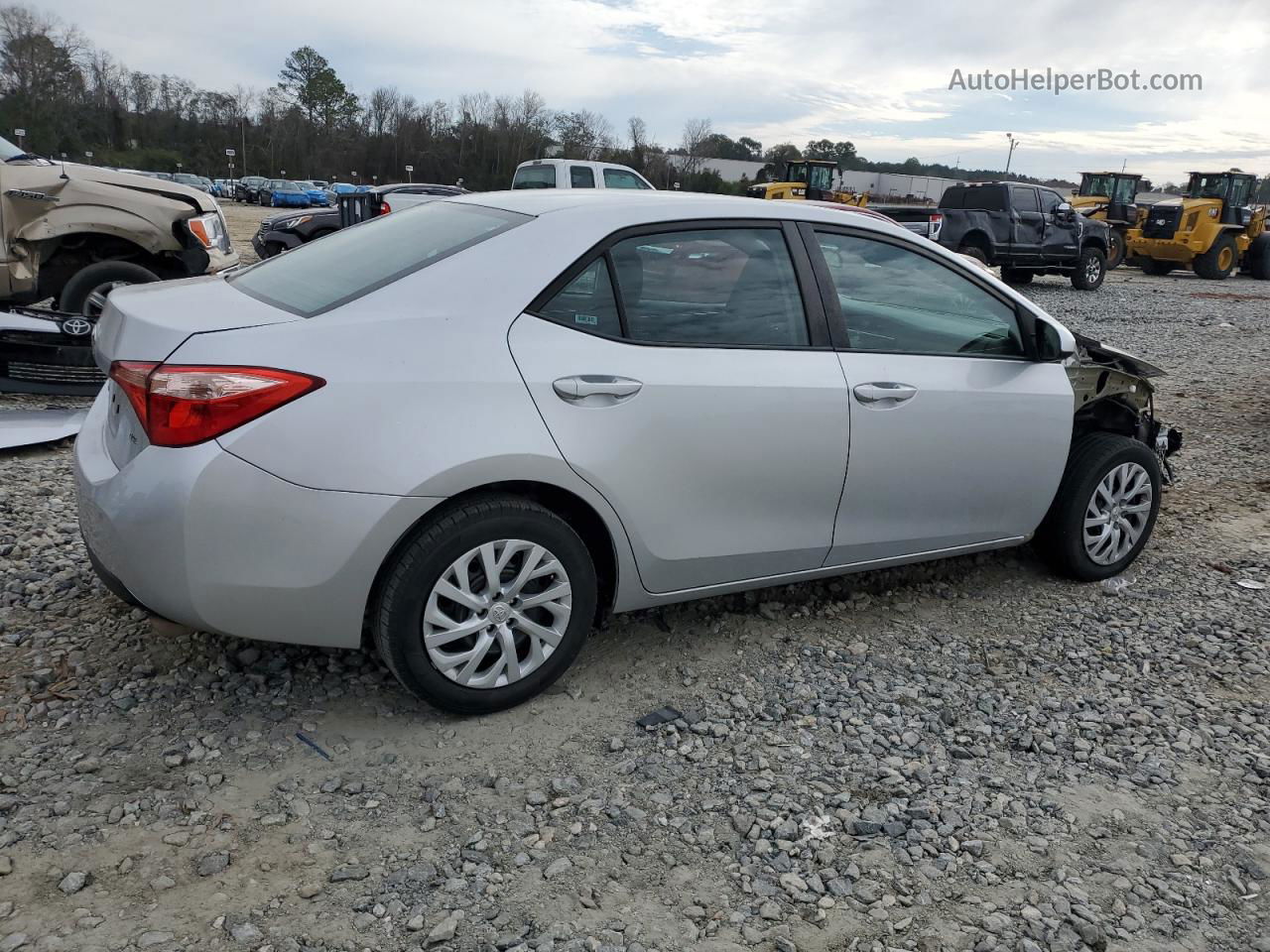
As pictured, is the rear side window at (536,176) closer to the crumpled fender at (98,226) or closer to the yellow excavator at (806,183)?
the crumpled fender at (98,226)

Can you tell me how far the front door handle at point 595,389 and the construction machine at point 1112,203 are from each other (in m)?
21.2

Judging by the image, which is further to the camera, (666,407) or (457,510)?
(666,407)

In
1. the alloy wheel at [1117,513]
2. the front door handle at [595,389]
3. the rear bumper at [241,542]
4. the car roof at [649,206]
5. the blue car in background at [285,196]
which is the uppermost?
the blue car in background at [285,196]

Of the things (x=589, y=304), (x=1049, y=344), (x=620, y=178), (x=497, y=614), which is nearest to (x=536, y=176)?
(x=620, y=178)

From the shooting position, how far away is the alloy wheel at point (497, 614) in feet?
9.36

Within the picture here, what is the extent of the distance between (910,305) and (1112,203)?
23997 mm

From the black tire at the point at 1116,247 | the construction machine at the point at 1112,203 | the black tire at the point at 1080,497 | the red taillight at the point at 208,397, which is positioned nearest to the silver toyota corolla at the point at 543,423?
the red taillight at the point at 208,397

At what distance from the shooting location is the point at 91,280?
24.2 feet

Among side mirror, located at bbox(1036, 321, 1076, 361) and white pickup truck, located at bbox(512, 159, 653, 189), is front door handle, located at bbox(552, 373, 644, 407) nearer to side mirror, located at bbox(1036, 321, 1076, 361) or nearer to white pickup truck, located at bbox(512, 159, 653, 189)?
side mirror, located at bbox(1036, 321, 1076, 361)

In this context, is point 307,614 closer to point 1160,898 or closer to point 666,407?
point 666,407

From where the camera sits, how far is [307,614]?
8.98ft

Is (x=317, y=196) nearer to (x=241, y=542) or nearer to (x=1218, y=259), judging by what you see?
(x=1218, y=259)

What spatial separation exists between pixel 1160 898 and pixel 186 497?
8.73ft

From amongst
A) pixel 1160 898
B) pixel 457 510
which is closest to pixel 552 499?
pixel 457 510
